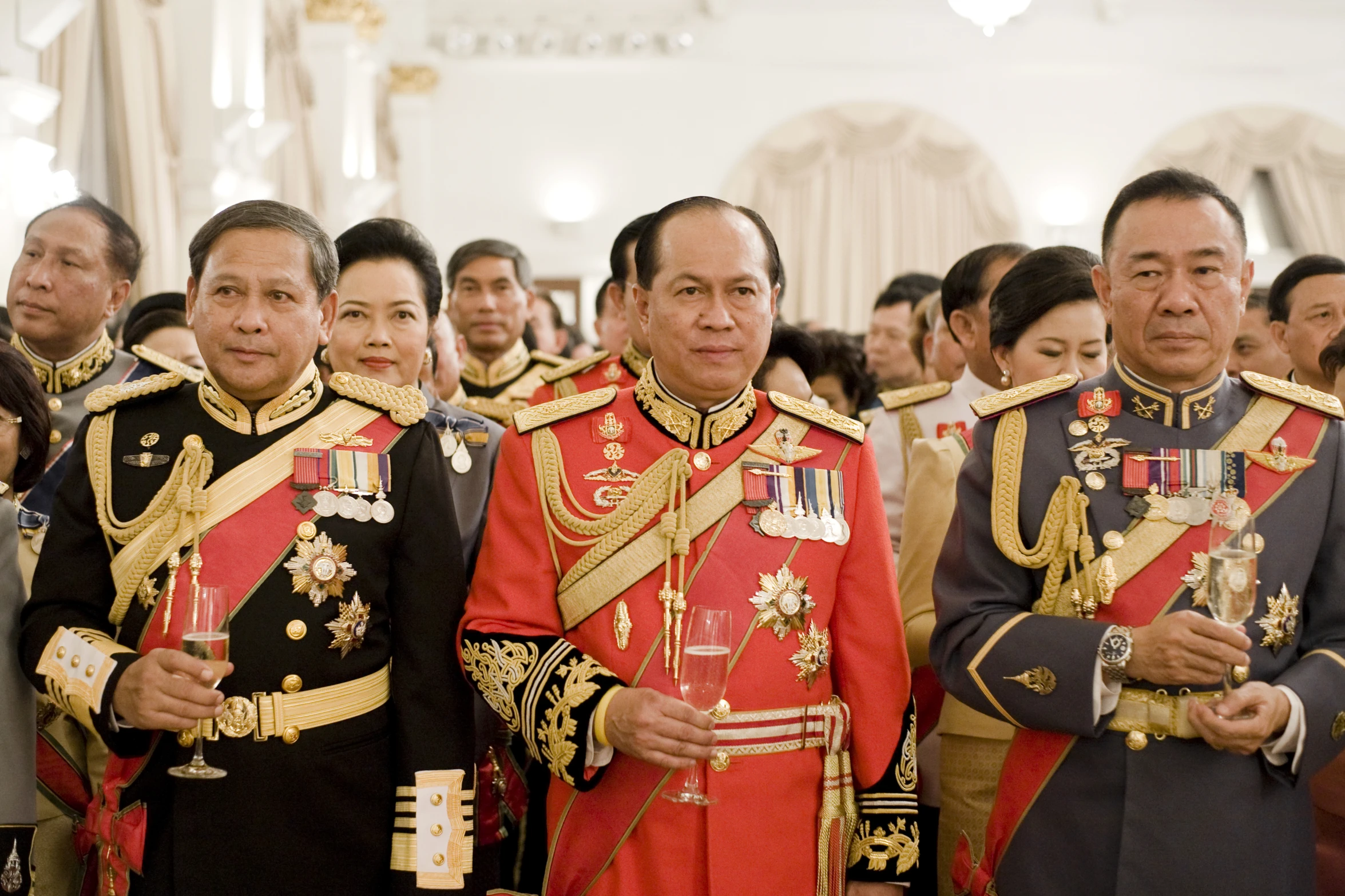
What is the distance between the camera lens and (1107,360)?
278 centimetres

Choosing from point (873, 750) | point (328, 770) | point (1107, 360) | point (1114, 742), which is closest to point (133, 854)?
point (328, 770)

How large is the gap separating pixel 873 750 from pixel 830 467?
1.44 ft

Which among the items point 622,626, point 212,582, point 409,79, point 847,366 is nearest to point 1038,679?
point 622,626

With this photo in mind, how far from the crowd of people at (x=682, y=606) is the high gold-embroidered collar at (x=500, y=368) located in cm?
239

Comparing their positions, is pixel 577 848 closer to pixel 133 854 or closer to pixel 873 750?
pixel 873 750

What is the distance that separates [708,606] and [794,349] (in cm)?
132

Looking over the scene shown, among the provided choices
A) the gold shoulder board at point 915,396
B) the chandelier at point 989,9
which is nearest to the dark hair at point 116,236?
the gold shoulder board at point 915,396

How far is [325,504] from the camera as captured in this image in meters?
1.92

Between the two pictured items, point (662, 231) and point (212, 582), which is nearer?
point (212, 582)

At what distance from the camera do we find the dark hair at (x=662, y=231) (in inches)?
77.6

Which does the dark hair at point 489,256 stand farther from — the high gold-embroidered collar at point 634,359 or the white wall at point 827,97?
the white wall at point 827,97

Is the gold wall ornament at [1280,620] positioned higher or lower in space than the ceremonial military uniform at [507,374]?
lower

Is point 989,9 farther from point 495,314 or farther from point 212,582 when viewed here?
point 212,582

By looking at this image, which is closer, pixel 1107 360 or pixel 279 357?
pixel 279 357
